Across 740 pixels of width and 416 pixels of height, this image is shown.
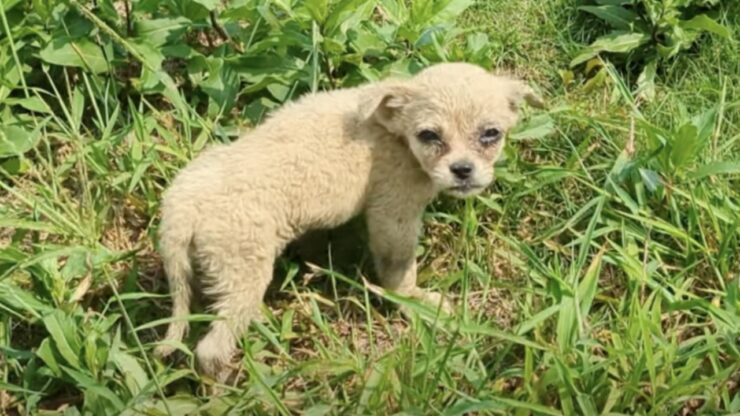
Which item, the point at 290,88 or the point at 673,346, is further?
the point at 290,88

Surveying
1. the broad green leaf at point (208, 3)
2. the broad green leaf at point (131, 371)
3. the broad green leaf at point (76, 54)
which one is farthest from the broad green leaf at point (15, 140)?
the broad green leaf at point (131, 371)

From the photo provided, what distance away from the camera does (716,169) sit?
5230 mm

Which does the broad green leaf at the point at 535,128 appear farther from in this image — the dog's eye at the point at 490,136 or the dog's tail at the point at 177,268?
the dog's tail at the point at 177,268

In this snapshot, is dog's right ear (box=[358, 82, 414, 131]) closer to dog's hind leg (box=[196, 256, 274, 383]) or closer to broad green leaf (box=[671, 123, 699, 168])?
dog's hind leg (box=[196, 256, 274, 383])

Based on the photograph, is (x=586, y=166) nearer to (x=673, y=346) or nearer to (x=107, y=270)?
(x=673, y=346)

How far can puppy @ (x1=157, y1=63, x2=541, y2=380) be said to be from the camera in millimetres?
4664

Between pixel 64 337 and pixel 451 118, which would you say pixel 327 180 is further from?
pixel 64 337

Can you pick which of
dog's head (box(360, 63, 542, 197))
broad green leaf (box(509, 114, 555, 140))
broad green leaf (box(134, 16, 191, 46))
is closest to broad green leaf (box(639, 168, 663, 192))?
broad green leaf (box(509, 114, 555, 140))

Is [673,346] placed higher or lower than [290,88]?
lower

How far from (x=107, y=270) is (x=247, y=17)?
59.0 inches

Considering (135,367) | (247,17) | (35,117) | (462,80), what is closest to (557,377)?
(462,80)

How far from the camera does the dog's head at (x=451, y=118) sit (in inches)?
191

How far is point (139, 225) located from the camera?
18.1 feet

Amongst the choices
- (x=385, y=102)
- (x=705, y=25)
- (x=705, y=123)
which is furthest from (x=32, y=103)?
(x=705, y=25)
